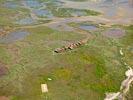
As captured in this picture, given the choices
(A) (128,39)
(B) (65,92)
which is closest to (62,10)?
(A) (128,39)

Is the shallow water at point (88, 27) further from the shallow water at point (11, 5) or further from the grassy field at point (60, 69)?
the shallow water at point (11, 5)

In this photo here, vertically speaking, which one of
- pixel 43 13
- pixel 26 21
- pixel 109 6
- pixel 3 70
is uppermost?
pixel 109 6

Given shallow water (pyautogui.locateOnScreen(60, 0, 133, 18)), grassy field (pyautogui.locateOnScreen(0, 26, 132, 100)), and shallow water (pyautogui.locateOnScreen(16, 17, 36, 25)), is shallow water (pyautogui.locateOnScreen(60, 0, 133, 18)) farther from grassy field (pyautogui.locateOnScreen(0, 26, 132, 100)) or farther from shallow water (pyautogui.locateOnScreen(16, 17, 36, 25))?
grassy field (pyautogui.locateOnScreen(0, 26, 132, 100))

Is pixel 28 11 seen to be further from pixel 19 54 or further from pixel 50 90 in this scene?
pixel 50 90

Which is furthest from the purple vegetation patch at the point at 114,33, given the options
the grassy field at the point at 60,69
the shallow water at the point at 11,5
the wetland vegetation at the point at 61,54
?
the shallow water at the point at 11,5

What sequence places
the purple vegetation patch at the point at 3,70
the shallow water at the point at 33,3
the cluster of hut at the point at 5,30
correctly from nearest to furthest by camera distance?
the purple vegetation patch at the point at 3,70 → the cluster of hut at the point at 5,30 → the shallow water at the point at 33,3

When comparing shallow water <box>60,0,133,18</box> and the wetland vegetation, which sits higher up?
shallow water <box>60,0,133,18</box>

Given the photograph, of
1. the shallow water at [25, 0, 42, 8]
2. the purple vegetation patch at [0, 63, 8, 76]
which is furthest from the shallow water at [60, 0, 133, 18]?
the purple vegetation patch at [0, 63, 8, 76]

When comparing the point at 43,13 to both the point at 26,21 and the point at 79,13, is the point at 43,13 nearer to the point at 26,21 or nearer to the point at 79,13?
the point at 26,21

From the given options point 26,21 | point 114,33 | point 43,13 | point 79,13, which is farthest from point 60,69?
point 79,13
